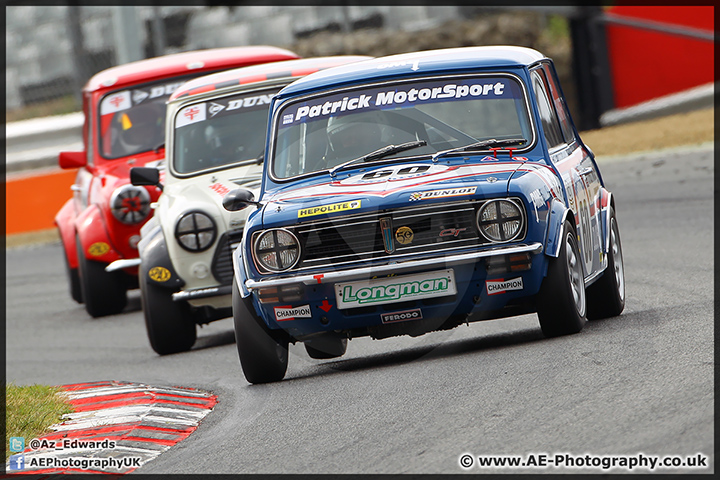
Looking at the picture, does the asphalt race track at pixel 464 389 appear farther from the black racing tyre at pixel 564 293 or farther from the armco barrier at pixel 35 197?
the armco barrier at pixel 35 197

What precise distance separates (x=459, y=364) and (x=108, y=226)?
17.9 ft

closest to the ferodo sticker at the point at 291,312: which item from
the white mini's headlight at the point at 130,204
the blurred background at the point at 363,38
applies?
the white mini's headlight at the point at 130,204

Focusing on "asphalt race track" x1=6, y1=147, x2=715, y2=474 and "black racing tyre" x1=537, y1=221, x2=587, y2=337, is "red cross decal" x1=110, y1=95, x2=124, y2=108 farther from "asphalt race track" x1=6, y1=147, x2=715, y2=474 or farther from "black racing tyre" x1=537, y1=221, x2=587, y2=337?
"black racing tyre" x1=537, y1=221, x2=587, y2=337

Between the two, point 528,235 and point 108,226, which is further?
point 108,226

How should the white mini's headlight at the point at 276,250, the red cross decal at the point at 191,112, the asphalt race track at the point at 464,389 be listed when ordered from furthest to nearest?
the red cross decal at the point at 191,112 → the white mini's headlight at the point at 276,250 → the asphalt race track at the point at 464,389

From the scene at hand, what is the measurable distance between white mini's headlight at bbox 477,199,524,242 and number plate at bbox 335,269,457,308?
0.30 meters

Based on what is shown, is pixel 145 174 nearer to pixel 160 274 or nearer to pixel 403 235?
pixel 160 274

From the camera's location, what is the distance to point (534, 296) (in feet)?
21.3

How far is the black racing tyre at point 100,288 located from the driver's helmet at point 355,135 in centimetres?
478

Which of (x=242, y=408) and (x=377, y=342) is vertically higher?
(x=242, y=408)

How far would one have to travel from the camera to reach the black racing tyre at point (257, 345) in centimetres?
684

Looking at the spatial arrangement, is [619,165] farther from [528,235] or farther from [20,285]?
[528,235]

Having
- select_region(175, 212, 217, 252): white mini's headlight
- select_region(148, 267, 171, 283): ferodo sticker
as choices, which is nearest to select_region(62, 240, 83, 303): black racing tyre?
select_region(148, 267, 171, 283): ferodo sticker

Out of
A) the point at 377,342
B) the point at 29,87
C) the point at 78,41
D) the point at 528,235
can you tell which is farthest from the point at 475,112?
the point at 29,87
